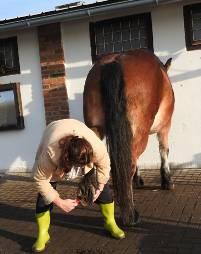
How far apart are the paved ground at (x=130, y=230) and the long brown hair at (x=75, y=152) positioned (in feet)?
3.42

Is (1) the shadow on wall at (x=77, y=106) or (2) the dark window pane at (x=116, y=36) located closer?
(2) the dark window pane at (x=116, y=36)

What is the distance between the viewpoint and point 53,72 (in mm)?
7969

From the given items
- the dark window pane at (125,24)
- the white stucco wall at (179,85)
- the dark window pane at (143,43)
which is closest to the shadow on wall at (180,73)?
the white stucco wall at (179,85)

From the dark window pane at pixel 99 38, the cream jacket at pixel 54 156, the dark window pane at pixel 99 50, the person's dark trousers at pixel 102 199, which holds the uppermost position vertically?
the dark window pane at pixel 99 38

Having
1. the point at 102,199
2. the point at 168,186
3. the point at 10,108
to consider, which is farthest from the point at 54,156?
the point at 10,108

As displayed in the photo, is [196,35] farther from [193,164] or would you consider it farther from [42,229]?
[42,229]

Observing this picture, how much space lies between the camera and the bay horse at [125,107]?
4.63m

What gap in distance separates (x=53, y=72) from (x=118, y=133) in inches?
138

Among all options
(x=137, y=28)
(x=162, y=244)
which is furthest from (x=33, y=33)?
(x=162, y=244)

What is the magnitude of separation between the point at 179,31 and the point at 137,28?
0.70 m

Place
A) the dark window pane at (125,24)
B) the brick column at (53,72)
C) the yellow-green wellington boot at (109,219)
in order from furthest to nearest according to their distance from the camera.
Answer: the brick column at (53,72) < the dark window pane at (125,24) < the yellow-green wellington boot at (109,219)

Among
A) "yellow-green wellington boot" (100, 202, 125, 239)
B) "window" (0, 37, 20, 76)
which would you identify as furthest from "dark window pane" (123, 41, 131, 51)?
"yellow-green wellington boot" (100, 202, 125, 239)

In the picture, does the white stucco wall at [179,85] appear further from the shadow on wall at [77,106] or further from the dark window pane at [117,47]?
the shadow on wall at [77,106]

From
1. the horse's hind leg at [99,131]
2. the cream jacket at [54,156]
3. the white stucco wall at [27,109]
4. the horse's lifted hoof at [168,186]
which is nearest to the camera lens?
the cream jacket at [54,156]
